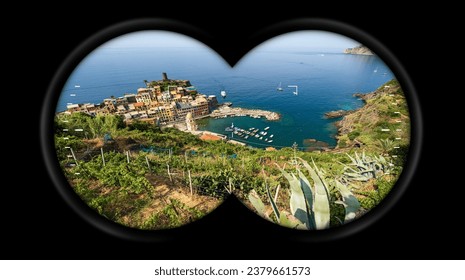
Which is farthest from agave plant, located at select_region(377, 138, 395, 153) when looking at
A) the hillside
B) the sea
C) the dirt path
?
the dirt path

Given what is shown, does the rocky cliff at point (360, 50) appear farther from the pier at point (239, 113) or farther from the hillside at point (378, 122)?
the pier at point (239, 113)

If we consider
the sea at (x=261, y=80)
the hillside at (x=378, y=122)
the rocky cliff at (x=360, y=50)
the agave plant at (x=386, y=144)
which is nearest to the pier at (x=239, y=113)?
the sea at (x=261, y=80)

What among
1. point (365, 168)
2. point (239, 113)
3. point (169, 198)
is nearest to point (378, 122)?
point (365, 168)

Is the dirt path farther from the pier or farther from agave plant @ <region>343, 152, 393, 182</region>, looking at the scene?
agave plant @ <region>343, 152, 393, 182</region>

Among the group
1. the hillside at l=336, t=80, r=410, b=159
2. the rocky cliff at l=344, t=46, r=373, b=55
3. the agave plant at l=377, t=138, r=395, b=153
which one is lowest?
the agave plant at l=377, t=138, r=395, b=153

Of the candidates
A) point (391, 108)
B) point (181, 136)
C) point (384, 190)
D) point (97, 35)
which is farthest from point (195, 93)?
point (384, 190)

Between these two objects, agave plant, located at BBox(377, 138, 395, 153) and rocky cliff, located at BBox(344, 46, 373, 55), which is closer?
rocky cliff, located at BBox(344, 46, 373, 55)

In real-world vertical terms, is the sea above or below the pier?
above
